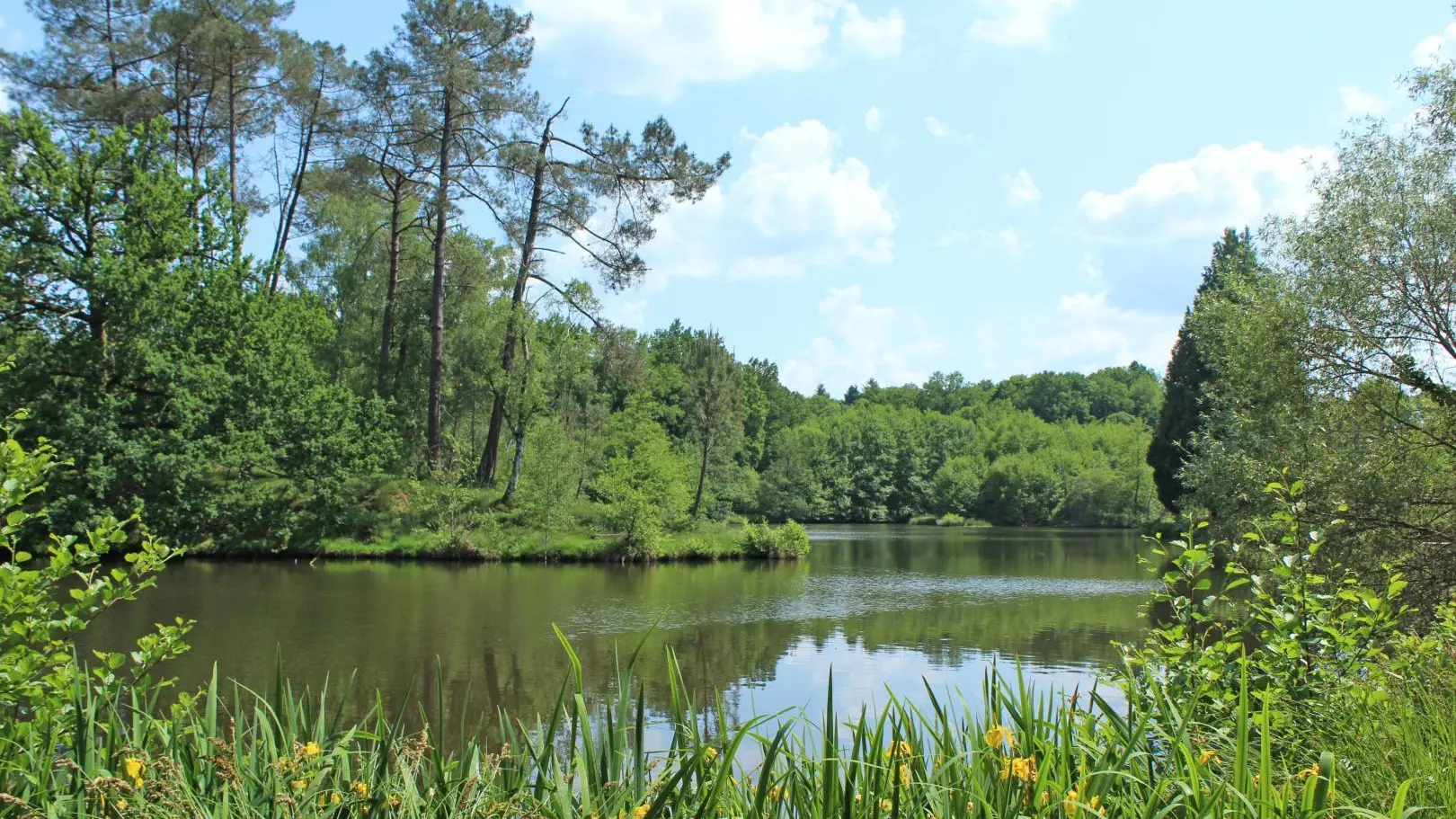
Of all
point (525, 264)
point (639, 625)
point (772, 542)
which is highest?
point (525, 264)

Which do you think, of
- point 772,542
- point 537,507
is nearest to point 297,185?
point 537,507

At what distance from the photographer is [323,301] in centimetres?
3397

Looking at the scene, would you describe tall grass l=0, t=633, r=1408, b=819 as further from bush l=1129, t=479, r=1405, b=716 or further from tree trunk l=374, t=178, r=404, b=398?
tree trunk l=374, t=178, r=404, b=398

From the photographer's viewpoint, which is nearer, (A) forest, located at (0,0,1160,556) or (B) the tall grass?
(B) the tall grass

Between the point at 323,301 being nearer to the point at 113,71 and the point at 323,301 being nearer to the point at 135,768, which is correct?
the point at 113,71

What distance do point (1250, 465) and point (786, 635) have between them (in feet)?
23.3

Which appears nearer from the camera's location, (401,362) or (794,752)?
(794,752)

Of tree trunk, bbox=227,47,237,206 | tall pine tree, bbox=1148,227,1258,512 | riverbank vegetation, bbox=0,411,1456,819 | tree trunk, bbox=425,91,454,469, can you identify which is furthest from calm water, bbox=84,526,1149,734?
tall pine tree, bbox=1148,227,1258,512

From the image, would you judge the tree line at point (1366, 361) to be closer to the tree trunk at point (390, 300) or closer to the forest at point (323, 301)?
the forest at point (323, 301)

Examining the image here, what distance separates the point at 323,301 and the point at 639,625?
23587mm

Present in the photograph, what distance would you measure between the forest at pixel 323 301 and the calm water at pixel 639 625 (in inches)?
103

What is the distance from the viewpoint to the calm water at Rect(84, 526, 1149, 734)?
436 inches

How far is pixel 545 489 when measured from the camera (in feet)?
89.2

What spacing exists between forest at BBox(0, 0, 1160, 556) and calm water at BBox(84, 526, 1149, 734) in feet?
8.59
